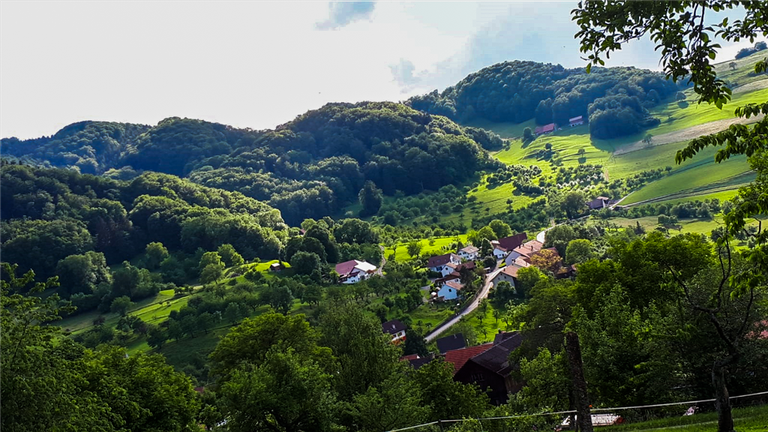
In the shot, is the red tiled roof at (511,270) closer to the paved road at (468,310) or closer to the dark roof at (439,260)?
the paved road at (468,310)

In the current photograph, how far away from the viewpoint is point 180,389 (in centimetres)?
2881

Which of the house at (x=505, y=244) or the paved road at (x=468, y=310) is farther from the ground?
the house at (x=505, y=244)

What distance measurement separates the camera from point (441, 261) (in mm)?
95312

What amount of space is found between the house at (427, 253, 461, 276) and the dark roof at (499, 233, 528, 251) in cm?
1218

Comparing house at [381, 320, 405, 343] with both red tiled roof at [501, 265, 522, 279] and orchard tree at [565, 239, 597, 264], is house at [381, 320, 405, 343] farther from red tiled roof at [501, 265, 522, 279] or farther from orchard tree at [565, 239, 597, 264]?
orchard tree at [565, 239, 597, 264]

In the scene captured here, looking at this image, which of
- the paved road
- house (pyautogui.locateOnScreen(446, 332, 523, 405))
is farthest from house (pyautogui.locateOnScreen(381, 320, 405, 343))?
house (pyautogui.locateOnScreen(446, 332, 523, 405))

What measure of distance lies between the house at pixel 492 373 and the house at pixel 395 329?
18.1m

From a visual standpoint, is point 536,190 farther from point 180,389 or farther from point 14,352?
point 14,352

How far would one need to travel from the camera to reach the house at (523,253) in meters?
89.3

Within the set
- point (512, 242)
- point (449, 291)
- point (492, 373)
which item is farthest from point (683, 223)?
point (492, 373)

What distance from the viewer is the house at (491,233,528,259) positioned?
4011 inches

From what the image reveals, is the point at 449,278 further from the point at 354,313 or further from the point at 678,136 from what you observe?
the point at 678,136

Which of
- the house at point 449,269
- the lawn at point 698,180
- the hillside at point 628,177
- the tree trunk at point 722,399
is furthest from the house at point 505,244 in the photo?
the tree trunk at point 722,399

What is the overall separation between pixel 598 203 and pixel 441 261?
60797 millimetres
